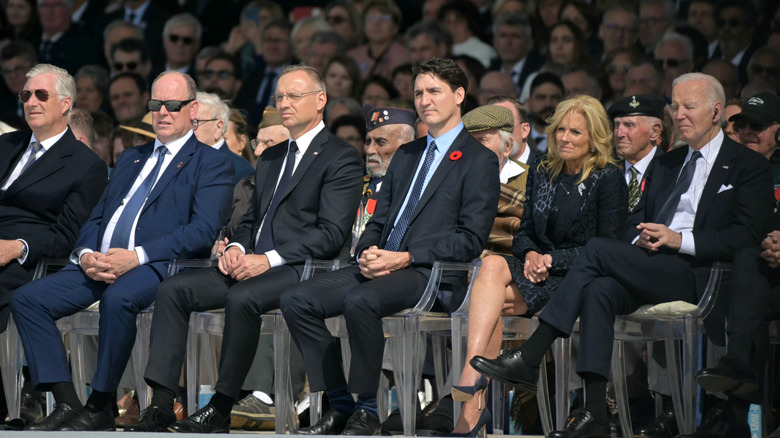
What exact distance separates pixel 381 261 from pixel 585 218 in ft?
2.94

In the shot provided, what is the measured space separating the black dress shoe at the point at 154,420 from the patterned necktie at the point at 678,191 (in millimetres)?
2202

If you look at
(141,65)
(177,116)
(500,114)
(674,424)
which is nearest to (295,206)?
(177,116)

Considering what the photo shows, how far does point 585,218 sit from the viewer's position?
465 centimetres

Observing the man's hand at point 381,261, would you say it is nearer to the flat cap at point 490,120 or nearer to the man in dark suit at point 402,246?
the man in dark suit at point 402,246

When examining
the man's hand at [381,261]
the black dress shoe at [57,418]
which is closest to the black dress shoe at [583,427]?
the man's hand at [381,261]

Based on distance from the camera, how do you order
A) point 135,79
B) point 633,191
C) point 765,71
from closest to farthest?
point 633,191 < point 765,71 < point 135,79

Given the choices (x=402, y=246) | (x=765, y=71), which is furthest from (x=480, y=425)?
(x=765, y=71)

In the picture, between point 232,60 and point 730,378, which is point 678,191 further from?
point 232,60

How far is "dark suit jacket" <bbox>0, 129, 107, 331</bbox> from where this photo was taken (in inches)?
203

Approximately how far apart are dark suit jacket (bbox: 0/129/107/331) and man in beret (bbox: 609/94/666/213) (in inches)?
101

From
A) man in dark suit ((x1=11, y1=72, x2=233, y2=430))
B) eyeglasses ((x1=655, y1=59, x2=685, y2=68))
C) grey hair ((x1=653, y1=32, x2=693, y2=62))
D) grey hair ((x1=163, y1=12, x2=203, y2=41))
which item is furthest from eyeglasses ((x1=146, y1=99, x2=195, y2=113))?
grey hair ((x1=163, y1=12, x2=203, y2=41))

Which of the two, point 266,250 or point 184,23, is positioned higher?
point 184,23

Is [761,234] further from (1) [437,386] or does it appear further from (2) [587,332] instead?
(1) [437,386]

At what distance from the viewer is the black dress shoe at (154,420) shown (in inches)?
168
